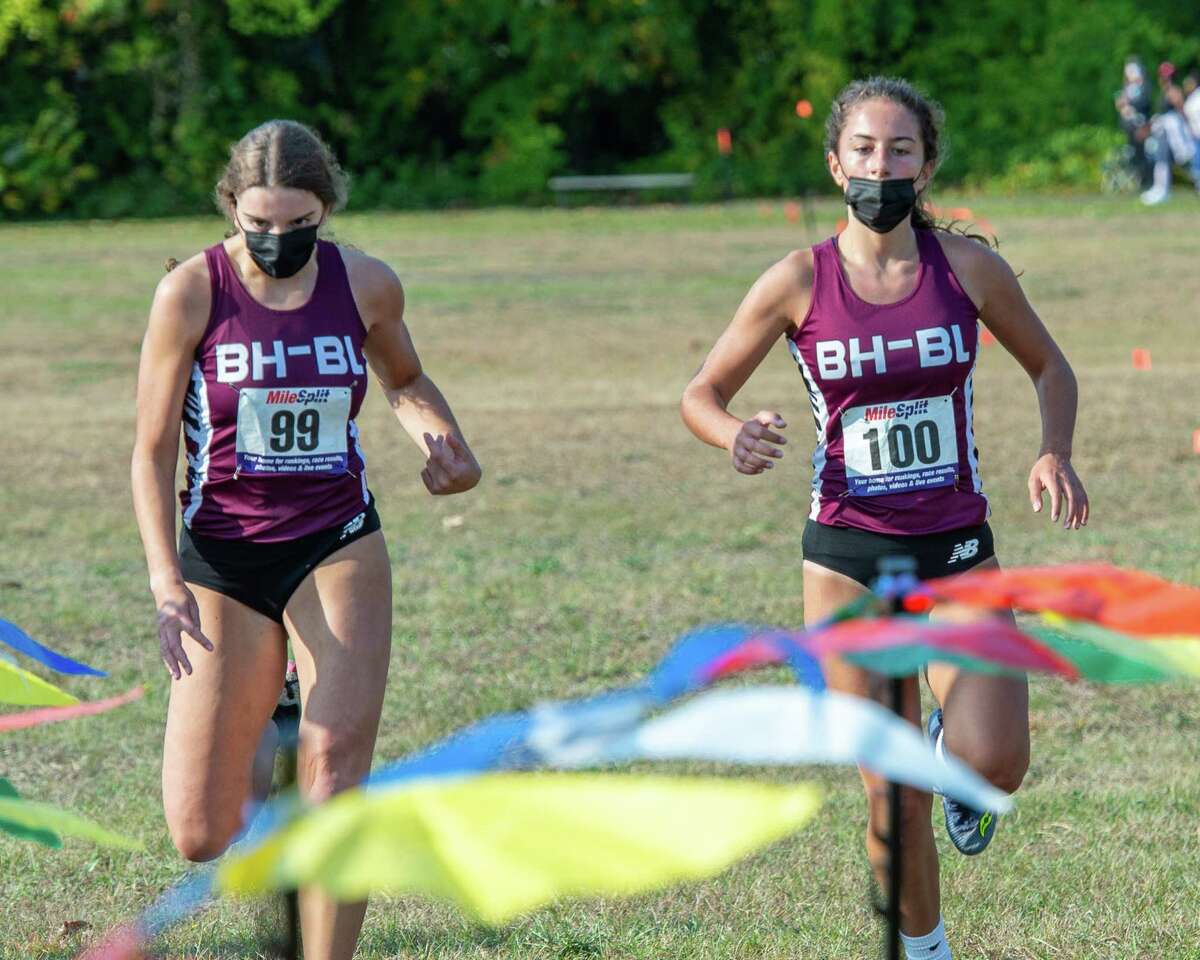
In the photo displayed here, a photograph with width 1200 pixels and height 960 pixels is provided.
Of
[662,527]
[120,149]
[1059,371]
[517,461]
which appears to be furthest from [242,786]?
[120,149]

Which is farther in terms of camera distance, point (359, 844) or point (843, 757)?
point (843, 757)

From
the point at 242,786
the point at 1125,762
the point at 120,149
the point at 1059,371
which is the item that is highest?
the point at 1059,371

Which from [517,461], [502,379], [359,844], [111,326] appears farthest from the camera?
[111,326]

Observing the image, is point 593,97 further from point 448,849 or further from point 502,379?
point 448,849

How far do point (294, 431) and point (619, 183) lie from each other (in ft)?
100

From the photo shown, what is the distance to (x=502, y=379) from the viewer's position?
14.7m

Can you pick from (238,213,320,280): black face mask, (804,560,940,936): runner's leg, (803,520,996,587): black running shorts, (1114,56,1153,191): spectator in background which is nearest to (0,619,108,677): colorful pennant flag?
(238,213,320,280): black face mask

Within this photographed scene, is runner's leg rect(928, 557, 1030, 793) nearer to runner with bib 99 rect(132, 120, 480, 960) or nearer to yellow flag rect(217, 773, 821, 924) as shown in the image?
runner with bib 99 rect(132, 120, 480, 960)

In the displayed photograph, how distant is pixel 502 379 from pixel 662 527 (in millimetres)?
5483

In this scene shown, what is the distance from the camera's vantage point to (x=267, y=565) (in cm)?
406

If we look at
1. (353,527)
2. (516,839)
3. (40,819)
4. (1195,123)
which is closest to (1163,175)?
(1195,123)

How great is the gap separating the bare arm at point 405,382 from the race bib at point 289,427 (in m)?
0.16

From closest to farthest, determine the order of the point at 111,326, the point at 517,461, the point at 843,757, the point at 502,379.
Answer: the point at 843,757 → the point at 517,461 → the point at 502,379 → the point at 111,326

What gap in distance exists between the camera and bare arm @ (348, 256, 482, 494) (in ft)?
13.9
